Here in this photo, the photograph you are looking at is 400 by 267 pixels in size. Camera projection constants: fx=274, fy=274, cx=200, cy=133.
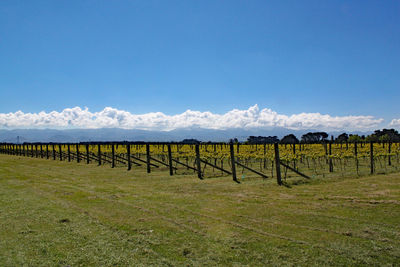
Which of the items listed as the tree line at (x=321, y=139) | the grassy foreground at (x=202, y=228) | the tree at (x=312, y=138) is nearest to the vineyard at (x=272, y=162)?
the grassy foreground at (x=202, y=228)

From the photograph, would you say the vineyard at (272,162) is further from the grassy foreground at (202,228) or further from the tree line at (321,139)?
the tree line at (321,139)

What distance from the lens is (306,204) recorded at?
9336 mm

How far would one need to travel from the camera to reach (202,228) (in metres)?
7.08

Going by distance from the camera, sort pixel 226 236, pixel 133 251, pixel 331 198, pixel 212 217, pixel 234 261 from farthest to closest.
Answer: pixel 331 198, pixel 212 217, pixel 226 236, pixel 133 251, pixel 234 261

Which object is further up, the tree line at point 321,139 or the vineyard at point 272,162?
the tree line at point 321,139

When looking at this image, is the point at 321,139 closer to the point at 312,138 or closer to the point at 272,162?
the point at 272,162

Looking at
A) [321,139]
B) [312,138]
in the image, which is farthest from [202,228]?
[312,138]

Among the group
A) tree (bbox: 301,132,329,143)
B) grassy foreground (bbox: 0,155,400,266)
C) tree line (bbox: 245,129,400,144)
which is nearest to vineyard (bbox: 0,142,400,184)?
grassy foreground (bbox: 0,155,400,266)

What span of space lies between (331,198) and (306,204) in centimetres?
139

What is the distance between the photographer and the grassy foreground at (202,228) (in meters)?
5.44

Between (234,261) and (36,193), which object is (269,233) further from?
(36,193)

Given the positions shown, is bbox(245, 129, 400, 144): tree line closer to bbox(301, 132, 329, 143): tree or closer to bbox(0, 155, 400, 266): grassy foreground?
bbox(301, 132, 329, 143): tree

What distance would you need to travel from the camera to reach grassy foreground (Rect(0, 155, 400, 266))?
5.44 m

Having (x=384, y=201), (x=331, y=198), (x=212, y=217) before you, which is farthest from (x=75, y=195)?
(x=384, y=201)
